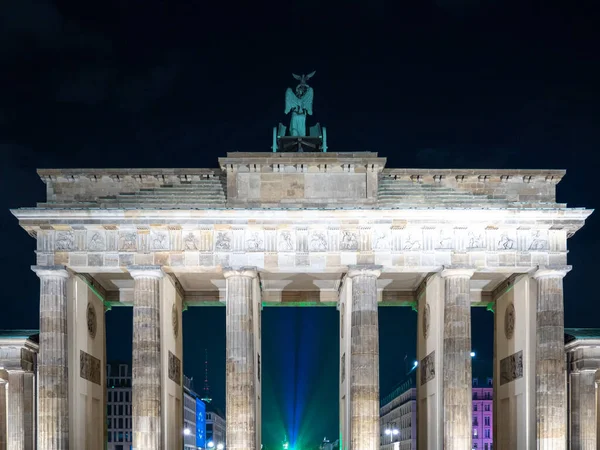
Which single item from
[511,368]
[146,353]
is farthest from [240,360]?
[511,368]

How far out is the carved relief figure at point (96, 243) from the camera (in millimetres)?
37406

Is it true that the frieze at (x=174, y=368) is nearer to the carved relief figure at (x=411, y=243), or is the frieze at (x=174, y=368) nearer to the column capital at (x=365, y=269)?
the column capital at (x=365, y=269)

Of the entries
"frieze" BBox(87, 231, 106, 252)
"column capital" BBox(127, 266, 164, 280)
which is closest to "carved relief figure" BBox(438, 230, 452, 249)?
"column capital" BBox(127, 266, 164, 280)

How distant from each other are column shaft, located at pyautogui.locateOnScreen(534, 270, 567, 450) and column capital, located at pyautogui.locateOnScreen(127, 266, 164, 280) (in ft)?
57.7

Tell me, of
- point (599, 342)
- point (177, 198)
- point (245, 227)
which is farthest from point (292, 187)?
point (599, 342)

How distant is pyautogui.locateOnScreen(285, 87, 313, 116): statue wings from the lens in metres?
41.9

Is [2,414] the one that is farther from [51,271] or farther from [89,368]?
[51,271]

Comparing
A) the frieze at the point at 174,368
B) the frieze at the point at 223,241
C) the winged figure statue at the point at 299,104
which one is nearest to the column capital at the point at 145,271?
the frieze at the point at 223,241

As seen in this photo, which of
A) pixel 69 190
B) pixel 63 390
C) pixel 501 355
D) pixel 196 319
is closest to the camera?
pixel 63 390

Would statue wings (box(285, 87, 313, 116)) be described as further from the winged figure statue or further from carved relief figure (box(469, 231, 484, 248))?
carved relief figure (box(469, 231, 484, 248))

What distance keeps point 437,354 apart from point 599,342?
786 centimetres

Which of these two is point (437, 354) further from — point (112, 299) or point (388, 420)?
point (388, 420)

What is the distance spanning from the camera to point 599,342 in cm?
3922

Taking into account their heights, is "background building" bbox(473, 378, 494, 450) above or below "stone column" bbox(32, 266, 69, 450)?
below
